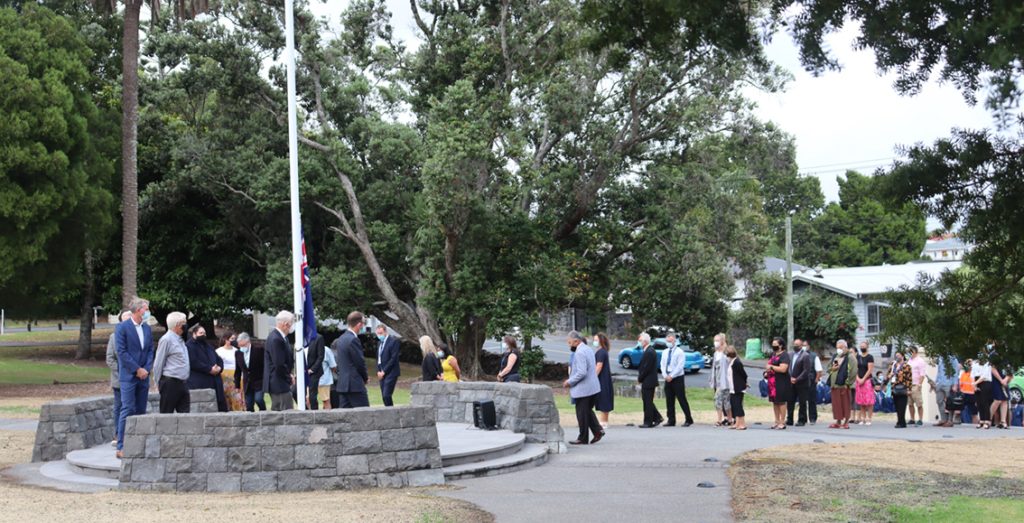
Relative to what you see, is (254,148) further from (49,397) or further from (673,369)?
(673,369)

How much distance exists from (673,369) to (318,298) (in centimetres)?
1902

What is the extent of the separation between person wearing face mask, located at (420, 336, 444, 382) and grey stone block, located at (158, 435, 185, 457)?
6683 mm

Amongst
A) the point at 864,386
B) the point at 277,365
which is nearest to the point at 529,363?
the point at 864,386

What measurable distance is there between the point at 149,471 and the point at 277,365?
9.93 feet

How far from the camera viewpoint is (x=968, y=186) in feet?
25.5

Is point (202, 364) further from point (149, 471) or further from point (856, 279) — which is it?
point (856, 279)

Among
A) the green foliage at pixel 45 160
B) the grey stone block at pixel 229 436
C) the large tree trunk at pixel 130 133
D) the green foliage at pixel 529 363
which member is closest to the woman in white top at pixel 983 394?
the grey stone block at pixel 229 436

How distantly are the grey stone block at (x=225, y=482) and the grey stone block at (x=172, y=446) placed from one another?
1.25 feet

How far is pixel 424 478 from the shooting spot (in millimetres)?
11492

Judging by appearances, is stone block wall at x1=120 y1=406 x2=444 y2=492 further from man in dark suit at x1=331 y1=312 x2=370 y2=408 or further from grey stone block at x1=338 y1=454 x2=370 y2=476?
man in dark suit at x1=331 y1=312 x2=370 y2=408

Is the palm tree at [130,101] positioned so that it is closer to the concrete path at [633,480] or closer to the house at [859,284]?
the concrete path at [633,480]

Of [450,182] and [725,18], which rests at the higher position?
[450,182]

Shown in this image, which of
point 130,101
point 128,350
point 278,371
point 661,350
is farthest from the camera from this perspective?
point 661,350

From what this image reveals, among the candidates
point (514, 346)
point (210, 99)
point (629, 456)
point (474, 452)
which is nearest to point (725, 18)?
point (474, 452)
